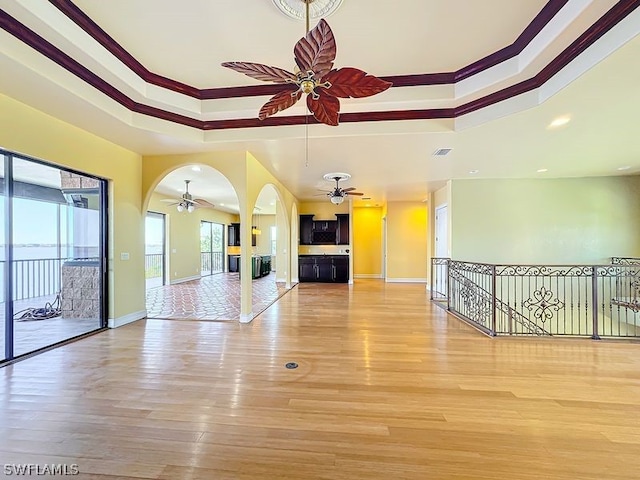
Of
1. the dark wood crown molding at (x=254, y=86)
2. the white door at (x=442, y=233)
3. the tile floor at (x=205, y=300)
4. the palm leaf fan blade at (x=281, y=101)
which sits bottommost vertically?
the tile floor at (x=205, y=300)

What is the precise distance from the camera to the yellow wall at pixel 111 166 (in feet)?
10.7

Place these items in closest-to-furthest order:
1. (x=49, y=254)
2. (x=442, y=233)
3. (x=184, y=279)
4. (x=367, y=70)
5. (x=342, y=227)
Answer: (x=367, y=70), (x=49, y=254), (x=442, y=233), (x=342, y=227), (x=184, y=279)

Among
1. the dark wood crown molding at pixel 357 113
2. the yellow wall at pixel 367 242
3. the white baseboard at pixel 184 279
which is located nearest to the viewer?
the dark wood crown molding at pixel 357 113

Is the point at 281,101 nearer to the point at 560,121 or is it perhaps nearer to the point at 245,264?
the point at 245,264

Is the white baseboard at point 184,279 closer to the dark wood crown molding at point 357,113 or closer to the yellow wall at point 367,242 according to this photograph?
the yellow wall at point 367,242

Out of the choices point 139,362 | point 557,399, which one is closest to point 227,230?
point 139,362

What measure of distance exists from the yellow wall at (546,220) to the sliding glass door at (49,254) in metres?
7.27

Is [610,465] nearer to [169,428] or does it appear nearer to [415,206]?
[169,428]

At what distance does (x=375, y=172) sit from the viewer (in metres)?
6.36

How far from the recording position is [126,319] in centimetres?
486

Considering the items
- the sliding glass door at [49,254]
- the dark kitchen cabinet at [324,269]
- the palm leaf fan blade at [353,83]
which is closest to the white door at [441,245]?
the dark kitchen cabinet at [324,269]

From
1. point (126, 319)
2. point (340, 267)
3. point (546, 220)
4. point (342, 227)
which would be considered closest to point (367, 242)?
point (342, 227)

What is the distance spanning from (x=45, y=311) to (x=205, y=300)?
2773mm

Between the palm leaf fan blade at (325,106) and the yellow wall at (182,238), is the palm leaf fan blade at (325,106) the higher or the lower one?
the higher one
